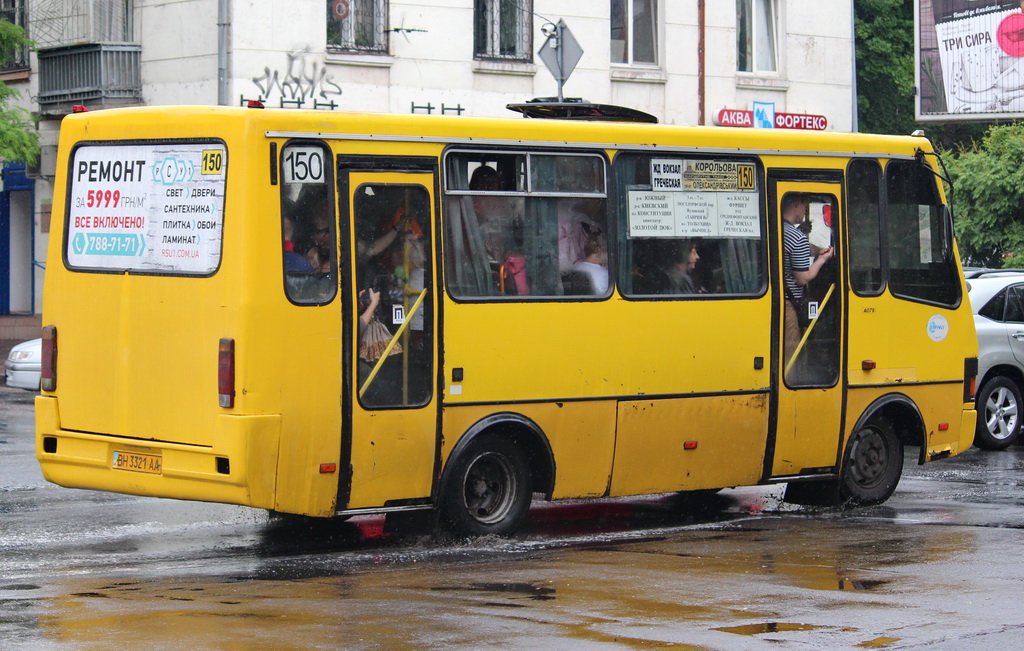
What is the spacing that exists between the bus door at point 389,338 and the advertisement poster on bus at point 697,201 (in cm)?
180

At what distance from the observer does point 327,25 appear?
1058 inches

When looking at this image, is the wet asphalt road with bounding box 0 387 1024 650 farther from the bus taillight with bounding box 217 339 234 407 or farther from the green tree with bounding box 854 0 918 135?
the green tree with bounding box 854 0 918 135

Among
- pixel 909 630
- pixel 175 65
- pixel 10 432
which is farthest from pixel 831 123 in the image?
pixel 909 630

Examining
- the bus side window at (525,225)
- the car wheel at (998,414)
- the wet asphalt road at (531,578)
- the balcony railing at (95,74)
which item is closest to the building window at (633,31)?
the balcony railing at (95,74)

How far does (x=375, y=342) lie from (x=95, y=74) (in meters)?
19.5

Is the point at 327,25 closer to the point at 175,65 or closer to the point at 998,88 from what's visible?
the point at 175,65

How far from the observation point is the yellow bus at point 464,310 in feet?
32.0

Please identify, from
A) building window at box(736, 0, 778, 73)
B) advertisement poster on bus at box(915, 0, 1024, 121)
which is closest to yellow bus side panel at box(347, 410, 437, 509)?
building window at box(736, 0, 778, 73)

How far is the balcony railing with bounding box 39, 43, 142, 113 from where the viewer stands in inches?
1096

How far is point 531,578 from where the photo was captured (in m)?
9.10

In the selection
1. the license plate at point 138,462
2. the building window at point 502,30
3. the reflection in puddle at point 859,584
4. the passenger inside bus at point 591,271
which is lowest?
the reflection in puddle at point 859,584

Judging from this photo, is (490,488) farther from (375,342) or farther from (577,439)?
(375,342)

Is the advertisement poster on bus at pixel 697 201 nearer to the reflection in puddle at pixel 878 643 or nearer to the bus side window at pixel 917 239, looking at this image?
the bus side window at pixel 917 239

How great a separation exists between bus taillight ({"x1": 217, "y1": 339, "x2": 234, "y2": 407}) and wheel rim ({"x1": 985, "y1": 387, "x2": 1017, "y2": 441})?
34.0 ft
